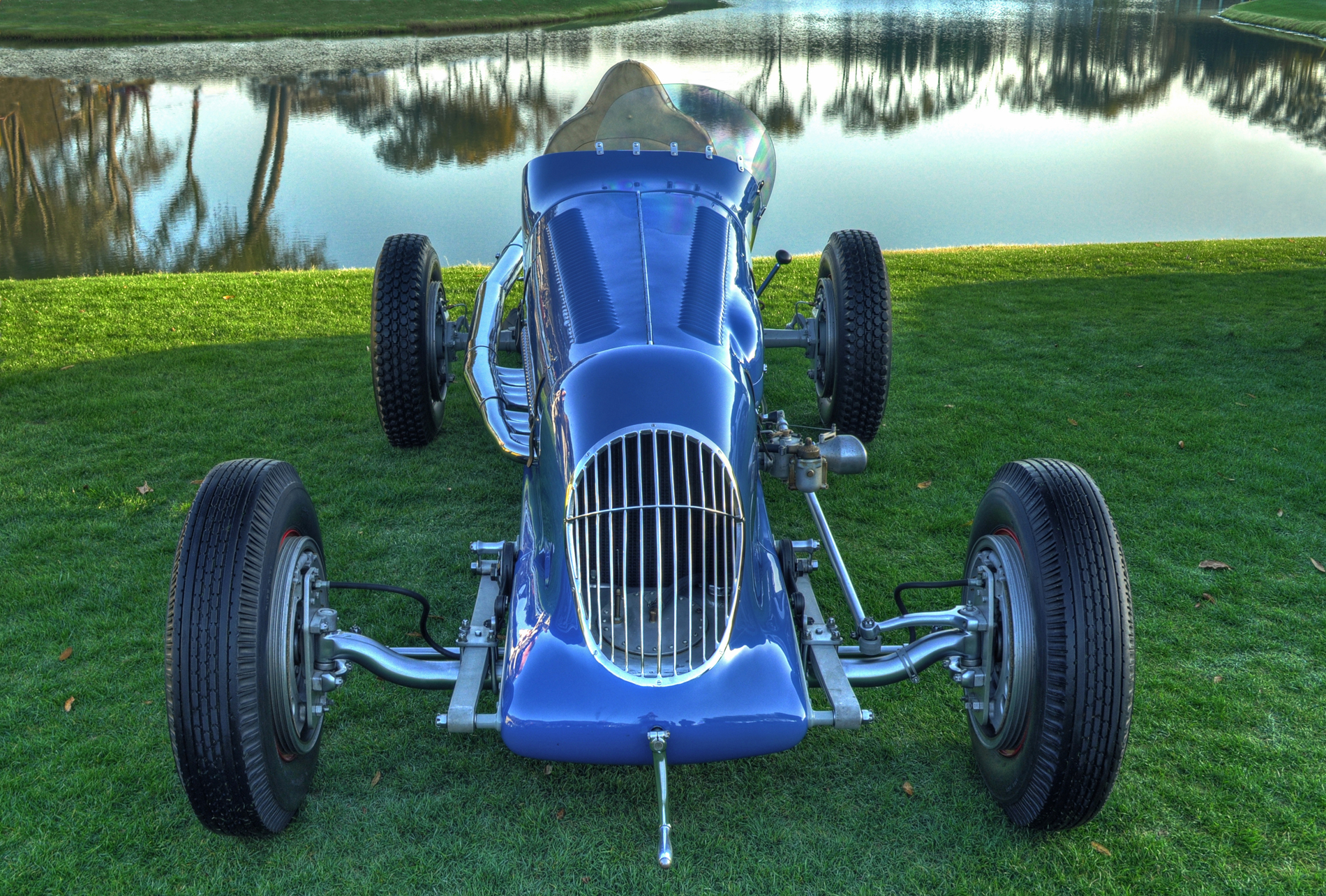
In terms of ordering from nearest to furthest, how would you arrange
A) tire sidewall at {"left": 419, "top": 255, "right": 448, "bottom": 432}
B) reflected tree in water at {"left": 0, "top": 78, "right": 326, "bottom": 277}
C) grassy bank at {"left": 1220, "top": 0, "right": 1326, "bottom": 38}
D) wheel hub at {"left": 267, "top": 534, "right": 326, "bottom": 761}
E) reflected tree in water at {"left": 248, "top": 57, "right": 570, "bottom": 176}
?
wheel hub at {"left": 267, "top": 534, "right": 326, "bottom": 761}
tire sidewall at {"left": 419, "top": 255, "right": 448, "bottom": 432}
reflected tree in water at {"left": 0, "top": 78, "right": 326, "bottom": 277}
reflected tree in water at {"left": 248, "top": 57, "right": 570, "bottom": 176}
grassy bank at {"left": 1220, "top": 0, "right": 1326, "bottom": 38}

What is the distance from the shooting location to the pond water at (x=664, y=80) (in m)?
13.9

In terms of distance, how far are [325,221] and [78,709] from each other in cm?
1217

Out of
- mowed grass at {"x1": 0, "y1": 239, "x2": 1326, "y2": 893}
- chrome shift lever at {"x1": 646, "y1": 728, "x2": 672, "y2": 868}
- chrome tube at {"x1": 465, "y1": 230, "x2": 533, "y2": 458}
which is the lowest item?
mowed grass at {"x1": 0, "y1": 239, "x2": 1326, "y2": 893}

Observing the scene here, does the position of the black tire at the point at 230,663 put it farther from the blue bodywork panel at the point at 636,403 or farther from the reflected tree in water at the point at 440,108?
the reflected tree in water at the point at 440,108

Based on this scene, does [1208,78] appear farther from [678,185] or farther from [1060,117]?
[678,185]

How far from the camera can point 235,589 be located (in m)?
2.42

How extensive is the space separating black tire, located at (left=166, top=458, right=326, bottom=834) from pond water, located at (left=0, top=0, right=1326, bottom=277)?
9338 mm

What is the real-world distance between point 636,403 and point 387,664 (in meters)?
0.99

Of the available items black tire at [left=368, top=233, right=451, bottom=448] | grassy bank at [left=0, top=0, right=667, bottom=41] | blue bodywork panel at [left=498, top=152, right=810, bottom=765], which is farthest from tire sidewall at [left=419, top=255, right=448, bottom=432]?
grassy bank at [left=0, top=0, right=667, bottom=41]

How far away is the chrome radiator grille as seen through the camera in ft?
8.32

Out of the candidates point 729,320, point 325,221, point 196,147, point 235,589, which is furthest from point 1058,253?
point 196,147

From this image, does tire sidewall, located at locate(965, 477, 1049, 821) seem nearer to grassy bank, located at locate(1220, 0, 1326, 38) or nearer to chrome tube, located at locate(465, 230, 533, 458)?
chrome tube, located at locate(465, 230, 533, 458)

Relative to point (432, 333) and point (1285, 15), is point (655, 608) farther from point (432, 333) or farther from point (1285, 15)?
point (1285, 15)

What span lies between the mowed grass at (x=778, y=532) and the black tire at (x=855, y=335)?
351 millimetres
